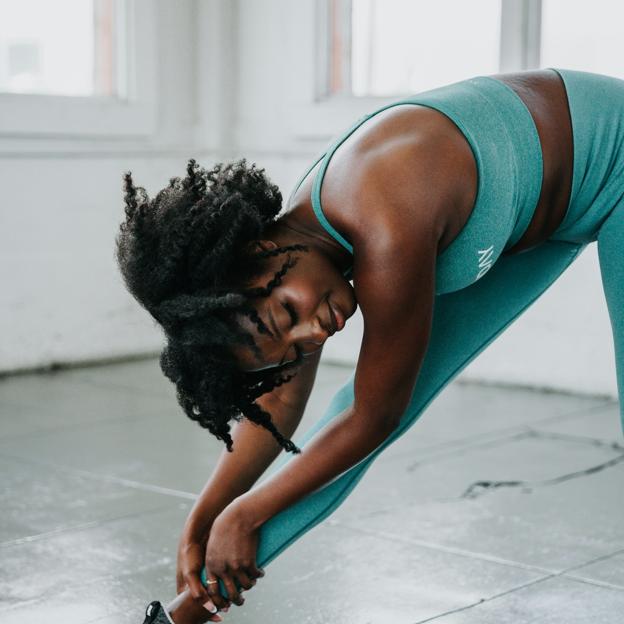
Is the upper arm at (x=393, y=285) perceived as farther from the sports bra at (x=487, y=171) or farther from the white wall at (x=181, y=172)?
the white wall at (x=181, y=172)

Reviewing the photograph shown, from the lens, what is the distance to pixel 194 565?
5.74 ft

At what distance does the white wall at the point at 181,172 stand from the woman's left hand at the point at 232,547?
2.67 metres

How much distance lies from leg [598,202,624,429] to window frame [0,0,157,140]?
3178 millimetres

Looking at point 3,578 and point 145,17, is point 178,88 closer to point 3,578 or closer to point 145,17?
point 145,17

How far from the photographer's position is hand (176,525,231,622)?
5.70 feet

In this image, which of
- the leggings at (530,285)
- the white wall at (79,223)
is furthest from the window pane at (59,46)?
the leggings at (530,285)

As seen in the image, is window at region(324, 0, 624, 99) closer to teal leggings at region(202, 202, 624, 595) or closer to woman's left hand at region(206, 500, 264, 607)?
teal leggings at region(202, 202, 624, 595)

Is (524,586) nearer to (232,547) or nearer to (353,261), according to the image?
(232,547)

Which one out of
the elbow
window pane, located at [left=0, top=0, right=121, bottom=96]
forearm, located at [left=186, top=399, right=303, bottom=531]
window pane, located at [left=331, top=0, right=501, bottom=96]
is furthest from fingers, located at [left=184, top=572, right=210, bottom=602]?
window pane, located at [left=0, top=0, right=121, bottom=96]

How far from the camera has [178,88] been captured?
5109mm

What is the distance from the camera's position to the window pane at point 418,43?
4.32 metres

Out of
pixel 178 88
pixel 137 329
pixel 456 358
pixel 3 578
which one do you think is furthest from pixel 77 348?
pixel 456 358

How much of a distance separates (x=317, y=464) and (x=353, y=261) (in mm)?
286

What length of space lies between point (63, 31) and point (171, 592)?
310 cm
